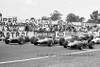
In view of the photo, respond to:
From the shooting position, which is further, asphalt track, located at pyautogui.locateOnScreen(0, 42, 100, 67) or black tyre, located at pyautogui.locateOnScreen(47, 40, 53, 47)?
black tyre, located at pyautogui.locateOnScreen(47, 40, 53, 47)

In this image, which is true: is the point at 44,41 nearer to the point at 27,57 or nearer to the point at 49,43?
the point at 49,43

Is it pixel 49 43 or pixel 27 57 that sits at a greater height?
pixel 49 43

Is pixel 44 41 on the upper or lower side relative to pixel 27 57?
upper

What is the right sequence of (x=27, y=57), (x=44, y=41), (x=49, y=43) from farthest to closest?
(x=44, y=41) → (x=49, y=43) → (x=27, y=57)

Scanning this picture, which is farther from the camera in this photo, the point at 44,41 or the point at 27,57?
the point at 44,41

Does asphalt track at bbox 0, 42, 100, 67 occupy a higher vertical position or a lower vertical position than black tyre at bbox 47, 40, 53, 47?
lower

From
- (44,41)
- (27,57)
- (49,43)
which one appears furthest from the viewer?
(44,41)

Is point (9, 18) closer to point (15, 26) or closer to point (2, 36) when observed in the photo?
point (15, 26)

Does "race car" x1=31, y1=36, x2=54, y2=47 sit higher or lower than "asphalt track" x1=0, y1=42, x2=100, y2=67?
higher

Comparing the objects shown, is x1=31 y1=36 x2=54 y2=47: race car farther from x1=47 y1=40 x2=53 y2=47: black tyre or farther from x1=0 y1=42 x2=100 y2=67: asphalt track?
x1=0 y1=42 x2=100 y2=67: asphalt track


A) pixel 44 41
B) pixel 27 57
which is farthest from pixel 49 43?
pixel 27 57

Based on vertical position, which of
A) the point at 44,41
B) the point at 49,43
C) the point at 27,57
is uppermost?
the point at 44,41

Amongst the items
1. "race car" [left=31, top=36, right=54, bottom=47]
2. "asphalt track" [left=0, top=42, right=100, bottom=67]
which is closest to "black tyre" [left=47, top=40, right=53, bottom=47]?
"race car" [left=31, top=36, right=54, bottom=47]

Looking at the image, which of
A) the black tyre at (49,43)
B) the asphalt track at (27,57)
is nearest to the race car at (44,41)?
the black tyre at (49,43)
